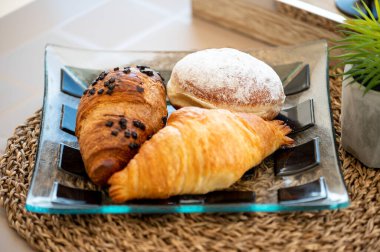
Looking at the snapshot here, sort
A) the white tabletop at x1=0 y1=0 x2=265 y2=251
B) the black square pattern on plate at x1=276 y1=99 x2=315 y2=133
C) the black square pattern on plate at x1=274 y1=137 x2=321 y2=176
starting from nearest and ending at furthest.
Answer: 1. the black square pattern on plate at x1=274 y1=137 x2=321 y2=176
2. the black square pattern on plate at x1=276 y1=99 x2=315 y2=133
3. the white tabletop at x1=0 y1=0 x2=265 y2=251

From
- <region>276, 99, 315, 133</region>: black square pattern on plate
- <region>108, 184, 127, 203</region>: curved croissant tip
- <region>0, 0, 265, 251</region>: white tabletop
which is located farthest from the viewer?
<region>0, 0, 265, 251</region>: white tabletop

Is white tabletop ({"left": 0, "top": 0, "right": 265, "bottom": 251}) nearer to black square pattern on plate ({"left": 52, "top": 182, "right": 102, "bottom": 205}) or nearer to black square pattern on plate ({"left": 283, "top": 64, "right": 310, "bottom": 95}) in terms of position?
black square pattern on plate ({"left": 283, "top": 64, "right": 310, "bottom": 95})

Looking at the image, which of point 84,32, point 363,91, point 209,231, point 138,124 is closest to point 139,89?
point 138,124

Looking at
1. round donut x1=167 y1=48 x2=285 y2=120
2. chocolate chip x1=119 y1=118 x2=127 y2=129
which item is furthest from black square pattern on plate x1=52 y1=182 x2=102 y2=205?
round donut x1=167 y1=48 x2=285 y2=120

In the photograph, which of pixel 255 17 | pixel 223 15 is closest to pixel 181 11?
pixel 223 15

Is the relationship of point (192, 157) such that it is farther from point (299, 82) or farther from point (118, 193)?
point (299, 82)

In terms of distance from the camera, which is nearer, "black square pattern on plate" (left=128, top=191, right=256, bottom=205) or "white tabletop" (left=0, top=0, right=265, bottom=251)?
"black square pattern on plate" (left=128, top=191, right=256, bottom=205)

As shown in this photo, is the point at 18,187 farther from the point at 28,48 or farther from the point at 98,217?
the point at 28,48

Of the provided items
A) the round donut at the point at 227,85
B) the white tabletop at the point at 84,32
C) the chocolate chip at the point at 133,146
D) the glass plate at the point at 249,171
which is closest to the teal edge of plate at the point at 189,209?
the glass plate at the point at 249,171

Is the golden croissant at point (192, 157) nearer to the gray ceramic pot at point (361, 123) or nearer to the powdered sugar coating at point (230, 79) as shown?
the powdered sugar coating at point (230, 79)

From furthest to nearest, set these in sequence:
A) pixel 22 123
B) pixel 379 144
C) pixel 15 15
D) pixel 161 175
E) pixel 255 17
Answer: pixel 15 15, pixel 255 17, pixel 22 123, pixel 379 144, pixel 161 175
